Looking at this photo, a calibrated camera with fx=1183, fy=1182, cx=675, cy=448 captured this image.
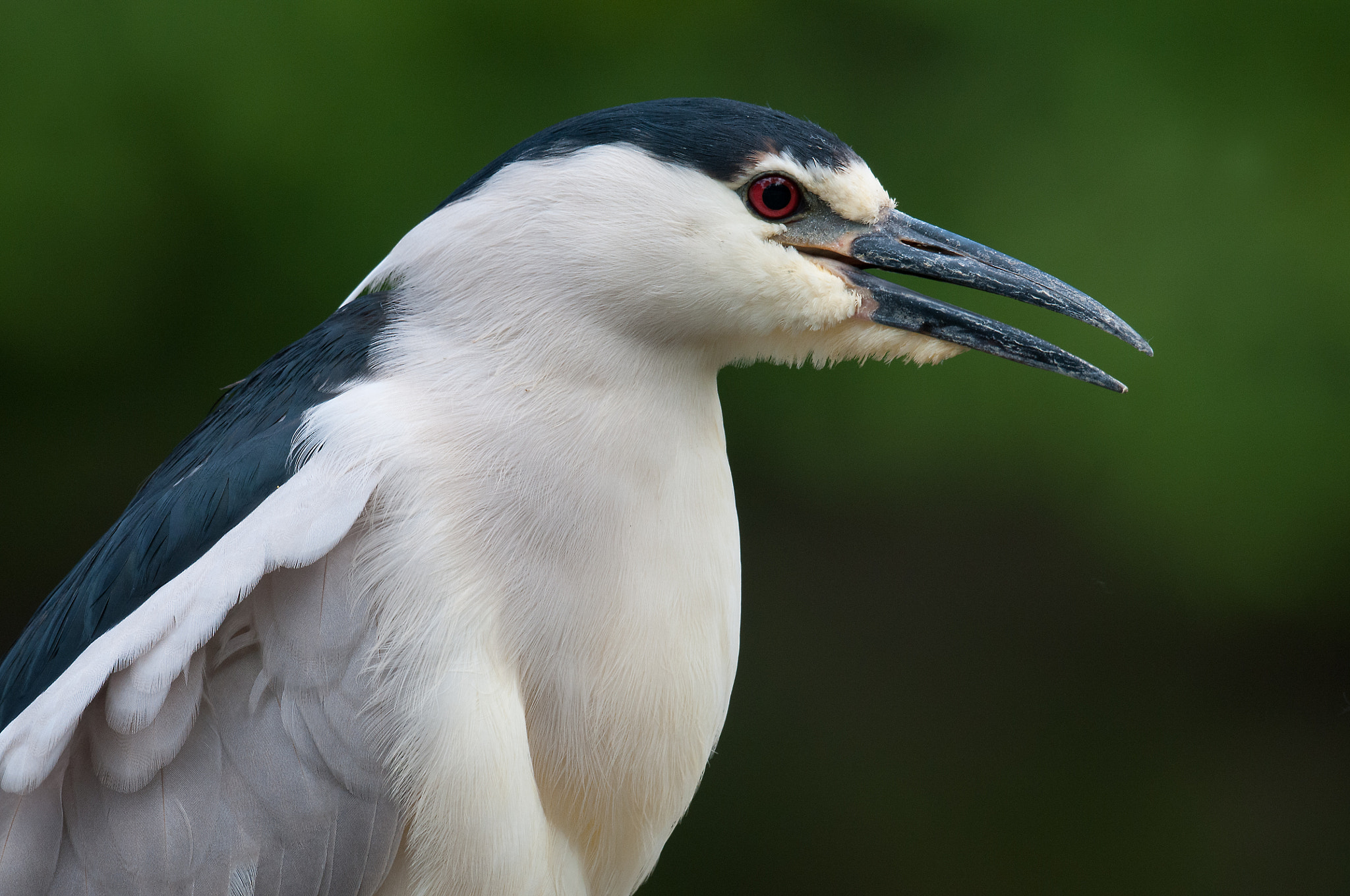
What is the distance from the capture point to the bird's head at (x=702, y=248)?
0.89m

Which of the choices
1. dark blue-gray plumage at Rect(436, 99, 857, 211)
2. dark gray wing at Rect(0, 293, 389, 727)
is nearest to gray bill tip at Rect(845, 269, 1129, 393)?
dark blue-gray plumage at Rect(436, 99, 857, 211)

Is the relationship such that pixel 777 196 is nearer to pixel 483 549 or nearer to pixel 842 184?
pixel 842 184

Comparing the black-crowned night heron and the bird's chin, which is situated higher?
the bird's chin

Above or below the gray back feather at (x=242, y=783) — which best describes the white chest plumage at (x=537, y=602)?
above

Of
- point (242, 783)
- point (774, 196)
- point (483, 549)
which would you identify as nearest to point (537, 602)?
point (483, 549)

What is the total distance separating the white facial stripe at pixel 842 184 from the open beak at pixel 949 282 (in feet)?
0.04

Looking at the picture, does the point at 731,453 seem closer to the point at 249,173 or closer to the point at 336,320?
the point at 249,173

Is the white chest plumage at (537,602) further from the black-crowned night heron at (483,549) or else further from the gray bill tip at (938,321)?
the gray bill tip at (938,321)

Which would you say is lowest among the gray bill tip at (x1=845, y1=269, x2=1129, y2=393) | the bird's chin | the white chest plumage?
the white chest plumage

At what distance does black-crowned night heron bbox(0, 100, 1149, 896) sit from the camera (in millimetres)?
846

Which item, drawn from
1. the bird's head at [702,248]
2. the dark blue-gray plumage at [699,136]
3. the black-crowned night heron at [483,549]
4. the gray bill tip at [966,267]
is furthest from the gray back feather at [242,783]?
the gray bill tip at [966,267]

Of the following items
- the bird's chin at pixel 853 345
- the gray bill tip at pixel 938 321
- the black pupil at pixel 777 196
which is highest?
the black pupil at pixel 777 196

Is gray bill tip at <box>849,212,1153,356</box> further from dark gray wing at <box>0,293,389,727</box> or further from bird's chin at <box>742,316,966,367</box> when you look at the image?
dark gray wing at <box>0,293,389,727</box>

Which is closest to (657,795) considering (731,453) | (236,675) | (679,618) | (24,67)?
(679,618)
